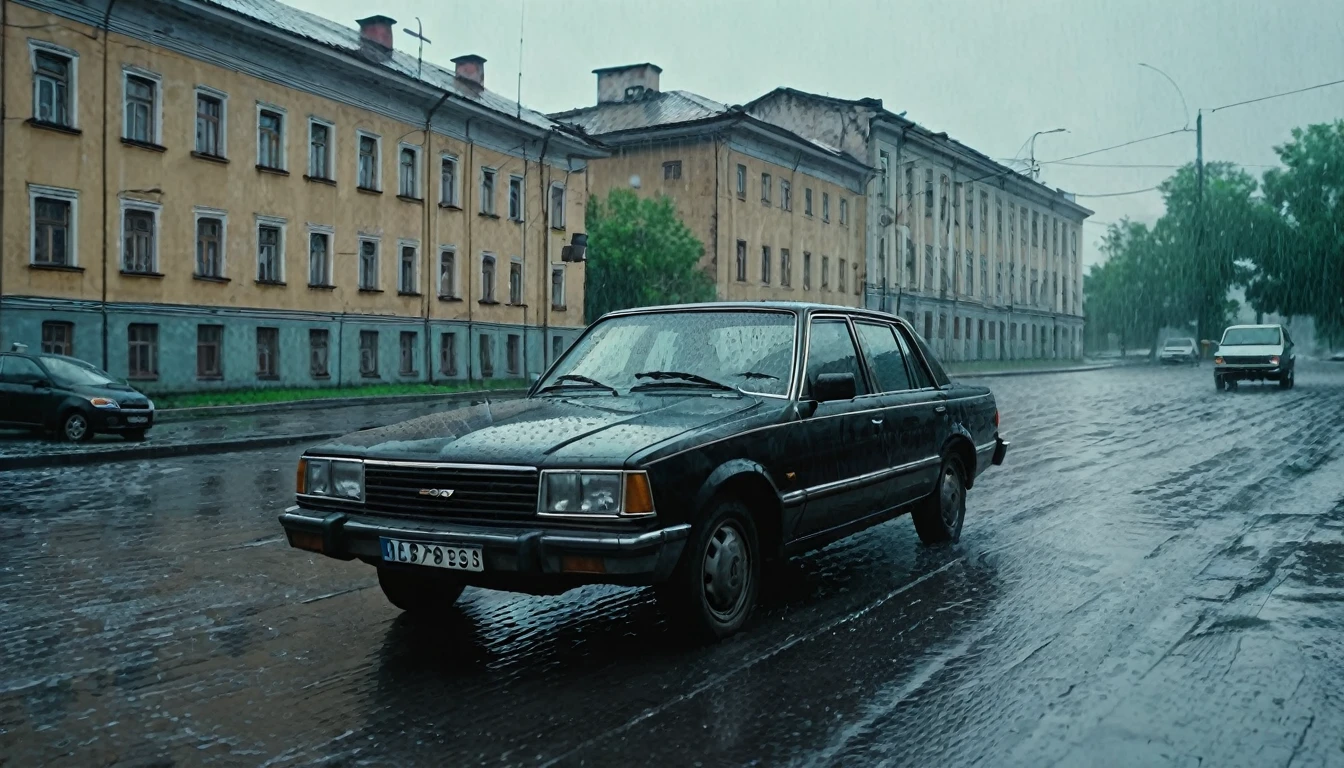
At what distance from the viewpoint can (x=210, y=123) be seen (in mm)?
28000

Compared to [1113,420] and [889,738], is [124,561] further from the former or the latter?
[1113,420]

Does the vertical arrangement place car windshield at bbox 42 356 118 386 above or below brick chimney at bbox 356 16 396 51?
below

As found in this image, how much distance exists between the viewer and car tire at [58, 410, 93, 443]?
16.5 m

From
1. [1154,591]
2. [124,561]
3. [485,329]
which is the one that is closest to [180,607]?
[124,561]

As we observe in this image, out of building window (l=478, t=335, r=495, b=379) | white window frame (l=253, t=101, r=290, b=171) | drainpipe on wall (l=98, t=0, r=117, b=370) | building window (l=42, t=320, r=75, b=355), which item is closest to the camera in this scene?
building window (l=42, t=320, r=75, b=355)

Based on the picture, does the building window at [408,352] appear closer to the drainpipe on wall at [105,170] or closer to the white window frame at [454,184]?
the white window frame at [454,184]

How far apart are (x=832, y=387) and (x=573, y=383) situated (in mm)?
1412

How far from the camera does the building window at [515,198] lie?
38719 millimetres

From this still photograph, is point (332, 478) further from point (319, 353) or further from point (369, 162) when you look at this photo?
point (369, 162)

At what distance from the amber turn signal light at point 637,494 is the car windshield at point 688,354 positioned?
1247 mm

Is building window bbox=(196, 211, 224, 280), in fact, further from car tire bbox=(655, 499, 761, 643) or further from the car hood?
car tire bbox=(655, 499, 761, 643)

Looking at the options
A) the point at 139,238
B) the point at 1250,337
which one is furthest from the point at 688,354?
the point at 1250,337

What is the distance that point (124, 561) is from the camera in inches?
288

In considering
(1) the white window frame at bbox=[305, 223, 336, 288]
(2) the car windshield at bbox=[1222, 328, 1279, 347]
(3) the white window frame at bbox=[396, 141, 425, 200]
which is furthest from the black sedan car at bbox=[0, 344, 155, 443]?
(2) the car windshield at bbox=[1222, 328, 1279, 347]
